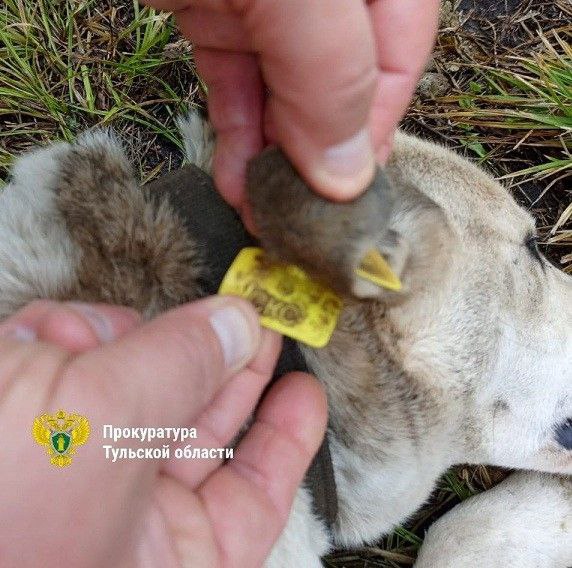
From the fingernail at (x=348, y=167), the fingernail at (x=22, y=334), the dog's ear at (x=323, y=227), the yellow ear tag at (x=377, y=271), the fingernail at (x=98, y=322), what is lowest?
the fingernail at (x=98, y=322)

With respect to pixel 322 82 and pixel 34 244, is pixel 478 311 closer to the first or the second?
pixel 322 82

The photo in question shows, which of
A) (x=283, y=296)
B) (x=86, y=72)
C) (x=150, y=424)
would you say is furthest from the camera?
(x=86, y=72)

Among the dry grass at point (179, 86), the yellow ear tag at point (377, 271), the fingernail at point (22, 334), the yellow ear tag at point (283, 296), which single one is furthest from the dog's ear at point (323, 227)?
the dry grass at point (179, 86)

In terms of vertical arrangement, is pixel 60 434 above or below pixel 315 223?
below

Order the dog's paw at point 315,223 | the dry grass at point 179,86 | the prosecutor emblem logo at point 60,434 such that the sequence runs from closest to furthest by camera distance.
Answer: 1. the prosecutor emblem logo at point 60,434
2. the dog's paw at point 315,223
3. the dry grass at point 179,86

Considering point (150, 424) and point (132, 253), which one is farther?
point (132, 253)

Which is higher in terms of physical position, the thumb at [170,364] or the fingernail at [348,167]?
the fingernail at [348,167]

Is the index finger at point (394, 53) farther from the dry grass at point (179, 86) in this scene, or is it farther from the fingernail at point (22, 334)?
the dry grass at point (179, 86)

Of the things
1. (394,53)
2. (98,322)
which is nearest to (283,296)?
(98,322)
